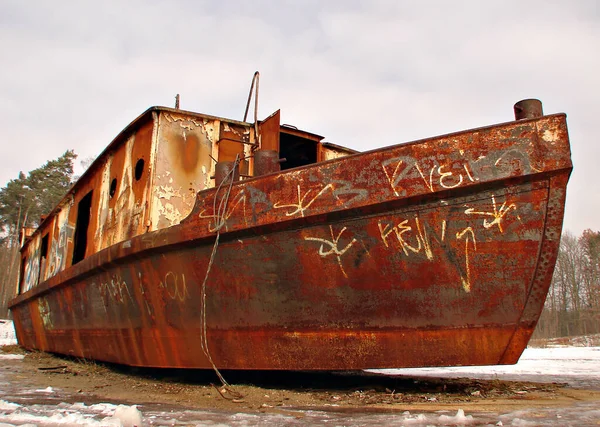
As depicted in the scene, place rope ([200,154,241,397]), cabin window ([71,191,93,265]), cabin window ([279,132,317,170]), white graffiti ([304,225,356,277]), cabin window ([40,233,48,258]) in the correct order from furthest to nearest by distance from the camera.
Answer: cabin window ([40,233,48,258]), cabin window ([71,191,93,265]), cabin window ([279,132,317,170]), rope ([200,154,241,397]), white graffiti ([304,225,356,277])

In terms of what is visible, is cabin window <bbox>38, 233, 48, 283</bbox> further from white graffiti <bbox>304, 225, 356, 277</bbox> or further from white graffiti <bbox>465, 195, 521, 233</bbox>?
white graffiti <bbox>465, 195, 521, 233</bbox>

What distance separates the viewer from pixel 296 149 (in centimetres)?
605

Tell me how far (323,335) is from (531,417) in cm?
146

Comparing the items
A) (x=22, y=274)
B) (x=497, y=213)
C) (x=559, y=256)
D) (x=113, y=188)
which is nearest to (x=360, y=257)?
(x=497, y=213)

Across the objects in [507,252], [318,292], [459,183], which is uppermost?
[459,183]

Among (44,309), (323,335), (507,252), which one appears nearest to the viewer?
(507,252)

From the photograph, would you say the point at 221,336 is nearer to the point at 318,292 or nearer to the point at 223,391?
the point at 223,391

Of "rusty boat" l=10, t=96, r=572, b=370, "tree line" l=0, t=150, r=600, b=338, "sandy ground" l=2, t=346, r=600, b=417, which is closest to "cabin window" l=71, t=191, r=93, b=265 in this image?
"sandy ground" l=2, t=346, r=600, b=417

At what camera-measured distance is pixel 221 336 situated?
3.90 m

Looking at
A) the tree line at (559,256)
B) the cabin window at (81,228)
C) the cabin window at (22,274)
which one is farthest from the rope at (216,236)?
the tree line at (559,256)

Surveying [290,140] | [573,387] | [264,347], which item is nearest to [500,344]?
[264,347]

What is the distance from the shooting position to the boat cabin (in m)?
4.78

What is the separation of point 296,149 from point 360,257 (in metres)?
2.89

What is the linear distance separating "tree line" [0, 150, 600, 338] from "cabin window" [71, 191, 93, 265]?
30.7 metres
